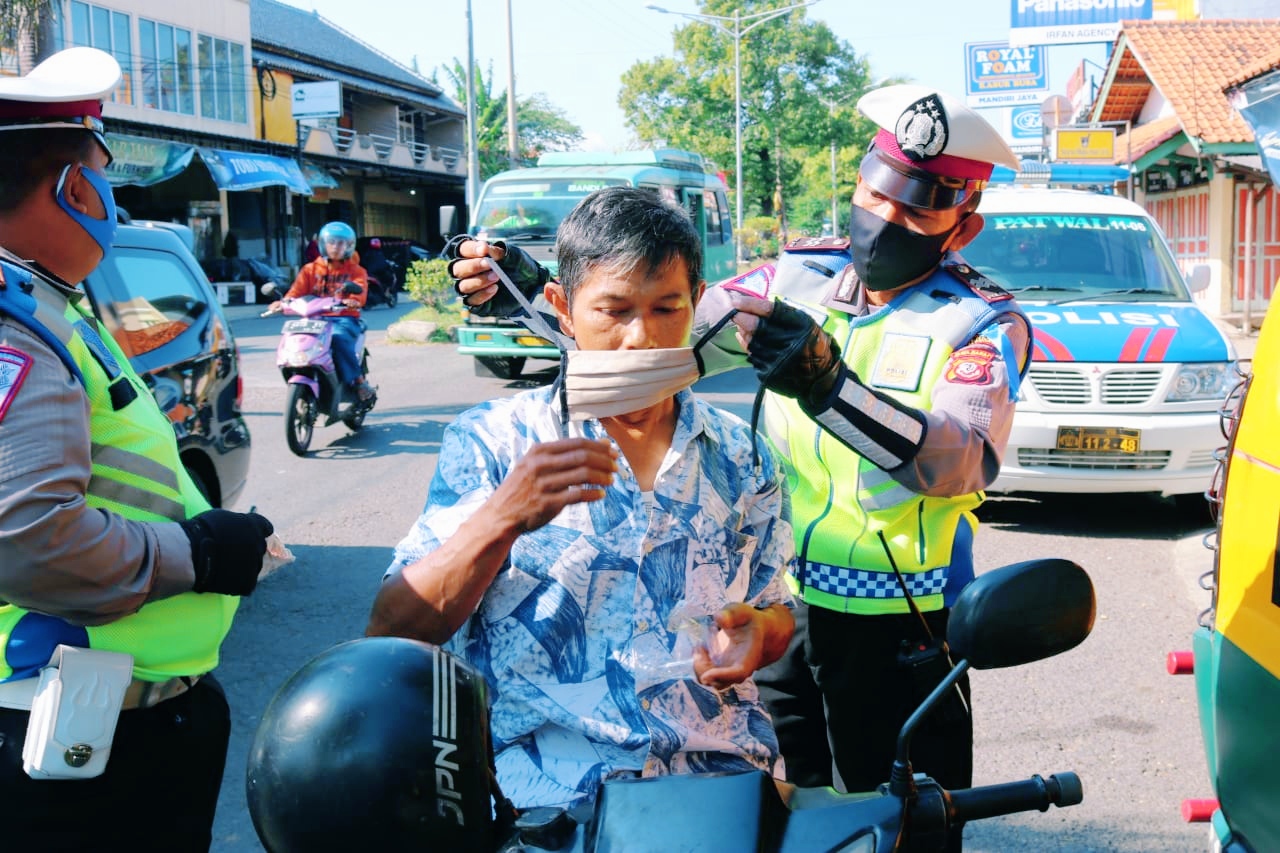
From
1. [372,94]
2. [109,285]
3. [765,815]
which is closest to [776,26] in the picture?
[372,94]

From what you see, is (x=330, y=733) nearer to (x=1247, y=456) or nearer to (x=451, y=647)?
(x=451, y=647)

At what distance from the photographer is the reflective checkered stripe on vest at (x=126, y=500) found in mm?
2004

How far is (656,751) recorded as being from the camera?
177 centimetres

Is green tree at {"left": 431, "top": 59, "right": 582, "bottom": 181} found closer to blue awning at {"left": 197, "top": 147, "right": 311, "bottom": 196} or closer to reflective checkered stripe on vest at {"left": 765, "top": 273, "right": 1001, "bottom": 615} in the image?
blue awning at {"left": 197, "top": 147, "right": 311, "bottom": 196}

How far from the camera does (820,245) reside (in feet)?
9.14

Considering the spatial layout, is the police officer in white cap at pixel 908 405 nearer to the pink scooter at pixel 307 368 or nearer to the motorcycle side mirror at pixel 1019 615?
the motorcycle side mirror at pixel 1019 615

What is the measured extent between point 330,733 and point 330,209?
39833mm

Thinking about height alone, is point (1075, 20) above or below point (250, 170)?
above

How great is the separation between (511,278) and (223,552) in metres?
0.81

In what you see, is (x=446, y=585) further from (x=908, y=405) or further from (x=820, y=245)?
(x=820, y=245)

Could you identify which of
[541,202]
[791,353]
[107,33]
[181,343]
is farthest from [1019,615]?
[107,33]

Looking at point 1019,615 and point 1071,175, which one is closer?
point 1019,615

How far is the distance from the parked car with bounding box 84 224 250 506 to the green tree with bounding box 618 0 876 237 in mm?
49917

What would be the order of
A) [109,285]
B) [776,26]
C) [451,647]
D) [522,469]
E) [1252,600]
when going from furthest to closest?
[776,26]
[109,285]
[1252,600]
[451,647]
[522,469]
